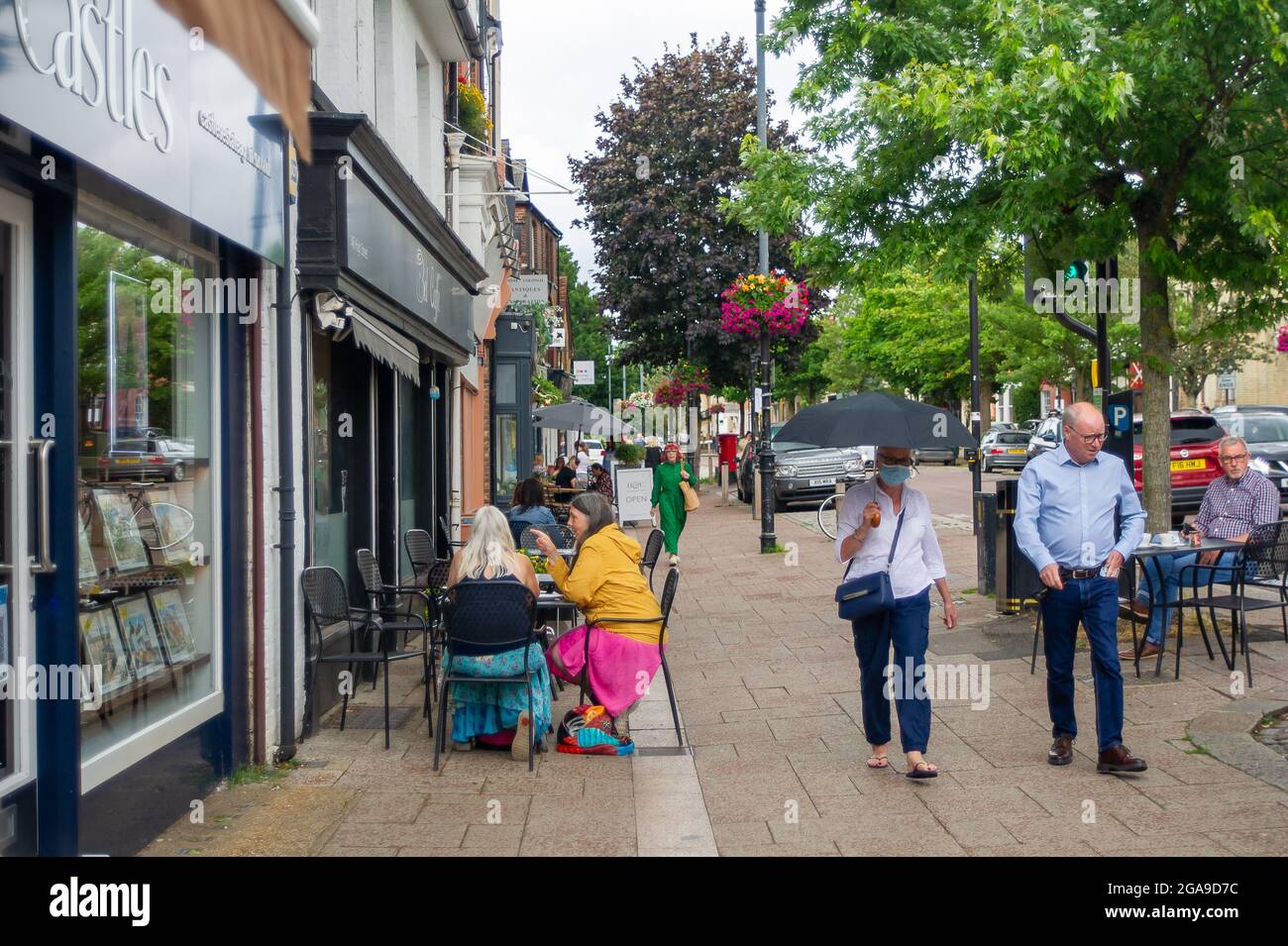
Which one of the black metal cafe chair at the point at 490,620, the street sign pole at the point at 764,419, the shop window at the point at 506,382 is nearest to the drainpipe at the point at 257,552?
the black metal cafe chair at the point at 490,620

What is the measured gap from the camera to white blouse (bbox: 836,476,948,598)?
6633 millimetres

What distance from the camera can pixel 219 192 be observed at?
19.9 ft

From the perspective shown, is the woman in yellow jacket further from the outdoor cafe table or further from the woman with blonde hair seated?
the outdoor cafe table

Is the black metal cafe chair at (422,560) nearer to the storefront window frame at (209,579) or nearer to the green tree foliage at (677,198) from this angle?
the storefront window frame at (209,579)

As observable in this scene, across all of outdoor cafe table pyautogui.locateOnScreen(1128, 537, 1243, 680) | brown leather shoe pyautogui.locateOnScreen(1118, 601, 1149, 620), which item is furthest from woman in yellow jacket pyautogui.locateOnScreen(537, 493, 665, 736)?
brown leather shoe pyautogui.locateOnScreen(1118, 601, 1149, 620)

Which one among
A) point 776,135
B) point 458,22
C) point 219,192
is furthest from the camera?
point 776,135

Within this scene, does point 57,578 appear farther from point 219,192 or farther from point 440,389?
point 440,389

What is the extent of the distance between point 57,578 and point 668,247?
27.9m

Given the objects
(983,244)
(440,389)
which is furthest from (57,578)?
(440,389)

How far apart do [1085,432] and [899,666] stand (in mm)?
1512

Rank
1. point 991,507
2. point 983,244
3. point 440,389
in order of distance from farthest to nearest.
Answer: point 440,389
point 991,507
point 983,244

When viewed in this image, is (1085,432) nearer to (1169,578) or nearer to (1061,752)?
(1061,752)
